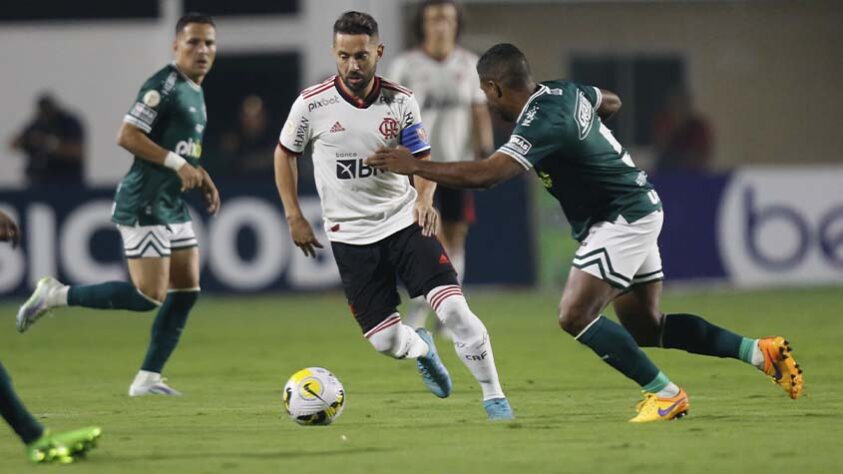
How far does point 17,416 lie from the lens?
22.8 feet

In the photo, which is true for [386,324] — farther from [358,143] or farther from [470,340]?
[358,143]

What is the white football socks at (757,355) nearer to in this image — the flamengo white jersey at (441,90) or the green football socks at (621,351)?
the green football socks at (621,351)

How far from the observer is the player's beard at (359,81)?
8547 mm

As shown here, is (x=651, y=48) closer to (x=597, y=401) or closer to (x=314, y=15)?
(x=314, y=15)

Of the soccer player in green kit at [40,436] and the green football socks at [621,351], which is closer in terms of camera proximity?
the soccer player in green kit at [40,436]

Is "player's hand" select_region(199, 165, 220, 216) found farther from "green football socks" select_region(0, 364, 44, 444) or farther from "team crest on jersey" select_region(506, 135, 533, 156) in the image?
"green football socks" select_region(0, 364, 44, 444)

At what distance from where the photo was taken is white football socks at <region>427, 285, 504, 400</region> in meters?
8.22

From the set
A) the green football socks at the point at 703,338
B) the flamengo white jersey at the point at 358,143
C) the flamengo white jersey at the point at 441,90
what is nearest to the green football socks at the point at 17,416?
the flamengo white jersey at the point at 358,143

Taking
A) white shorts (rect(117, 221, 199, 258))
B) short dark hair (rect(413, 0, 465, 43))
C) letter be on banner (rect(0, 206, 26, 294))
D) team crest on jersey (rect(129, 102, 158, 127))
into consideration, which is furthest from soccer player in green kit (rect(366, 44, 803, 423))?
letter be on banner (rect(0, 206, 26, 294))

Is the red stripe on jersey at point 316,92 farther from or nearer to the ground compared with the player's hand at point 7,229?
farther from the ground

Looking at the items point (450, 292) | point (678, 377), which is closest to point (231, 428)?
point (450, 292)

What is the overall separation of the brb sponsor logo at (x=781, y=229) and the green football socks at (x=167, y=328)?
9.04 m

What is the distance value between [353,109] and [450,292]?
1084 mm

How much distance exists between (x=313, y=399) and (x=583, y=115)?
188 cm
